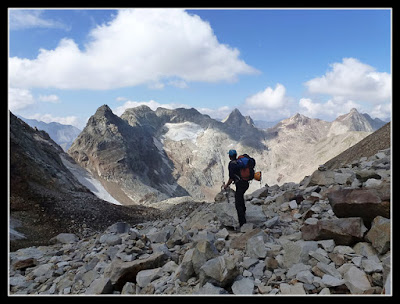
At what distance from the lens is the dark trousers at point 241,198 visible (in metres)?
9.59

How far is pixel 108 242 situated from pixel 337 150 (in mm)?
139099

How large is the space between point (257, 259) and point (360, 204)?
313cm

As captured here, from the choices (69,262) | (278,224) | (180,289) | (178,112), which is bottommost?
(69,262)

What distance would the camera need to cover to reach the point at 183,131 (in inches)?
6939

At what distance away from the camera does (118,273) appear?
280 inches

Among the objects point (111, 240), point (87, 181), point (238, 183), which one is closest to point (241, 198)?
point (238, 183)

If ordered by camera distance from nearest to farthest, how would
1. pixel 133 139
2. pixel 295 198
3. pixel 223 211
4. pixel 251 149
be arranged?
pixel 223 211 < pixel 295 198 < pixel 133 139 < pixel 251 149

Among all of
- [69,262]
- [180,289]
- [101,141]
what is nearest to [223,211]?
[180,289]

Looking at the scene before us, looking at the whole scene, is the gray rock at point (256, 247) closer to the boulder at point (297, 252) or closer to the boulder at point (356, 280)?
the boulder at point (297, 252)

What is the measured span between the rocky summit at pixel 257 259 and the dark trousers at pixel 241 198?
0.33m

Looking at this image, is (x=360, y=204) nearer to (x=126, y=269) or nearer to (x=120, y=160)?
(x=126, y=269)

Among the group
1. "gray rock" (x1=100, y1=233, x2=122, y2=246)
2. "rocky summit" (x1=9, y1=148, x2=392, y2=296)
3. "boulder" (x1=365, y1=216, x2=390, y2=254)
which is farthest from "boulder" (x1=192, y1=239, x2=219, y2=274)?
"gray rock" (x1=100, y1=233, x2=122, y2=246)
